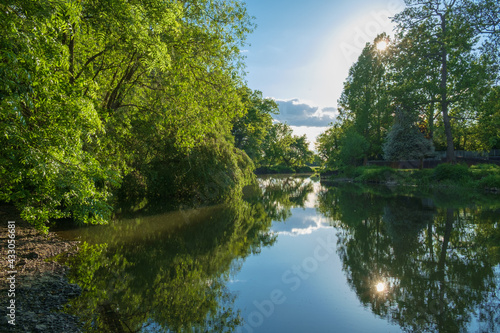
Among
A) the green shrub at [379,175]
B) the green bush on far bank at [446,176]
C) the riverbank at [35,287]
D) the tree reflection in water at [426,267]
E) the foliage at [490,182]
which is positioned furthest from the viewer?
the green shrub at [379,175]

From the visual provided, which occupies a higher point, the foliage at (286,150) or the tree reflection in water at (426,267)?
the foliage at (286,150)

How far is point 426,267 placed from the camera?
6.49m

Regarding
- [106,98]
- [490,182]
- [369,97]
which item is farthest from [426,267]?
[369,97]

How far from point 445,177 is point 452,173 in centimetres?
64

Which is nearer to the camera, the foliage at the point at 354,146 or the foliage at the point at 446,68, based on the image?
the foliage at the point at 446,68

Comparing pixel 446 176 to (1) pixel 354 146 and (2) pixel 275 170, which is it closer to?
(1) pixel 354 146

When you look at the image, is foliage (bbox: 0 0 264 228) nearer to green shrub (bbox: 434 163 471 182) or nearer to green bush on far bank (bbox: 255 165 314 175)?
green shrub (bbox: 434 163 471 182)

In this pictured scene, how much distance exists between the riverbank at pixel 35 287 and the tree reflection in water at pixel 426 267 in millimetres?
4616

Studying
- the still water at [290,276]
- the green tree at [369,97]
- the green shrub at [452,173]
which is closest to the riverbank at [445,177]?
the green shrub at [452,173]

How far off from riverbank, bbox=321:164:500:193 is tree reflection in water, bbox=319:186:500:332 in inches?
437

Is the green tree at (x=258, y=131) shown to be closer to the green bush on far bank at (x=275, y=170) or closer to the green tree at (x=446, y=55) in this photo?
the green tree at (x=446, y=55)

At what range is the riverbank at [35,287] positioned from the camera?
3.84 meters

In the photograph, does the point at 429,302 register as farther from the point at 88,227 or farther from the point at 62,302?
the point at 88,227

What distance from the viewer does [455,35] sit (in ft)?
77.7
